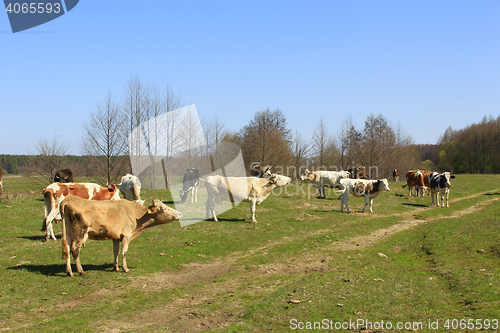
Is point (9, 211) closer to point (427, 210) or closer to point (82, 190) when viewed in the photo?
point (82, 190)

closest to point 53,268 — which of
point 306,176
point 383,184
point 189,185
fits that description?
point 189,185

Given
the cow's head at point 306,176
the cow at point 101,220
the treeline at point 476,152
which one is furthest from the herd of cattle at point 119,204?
the treeline at point 476,152

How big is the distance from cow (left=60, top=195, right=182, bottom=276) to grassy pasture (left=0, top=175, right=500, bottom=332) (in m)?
0.90

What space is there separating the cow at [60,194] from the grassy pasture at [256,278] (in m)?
0.97

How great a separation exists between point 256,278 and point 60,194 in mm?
8872

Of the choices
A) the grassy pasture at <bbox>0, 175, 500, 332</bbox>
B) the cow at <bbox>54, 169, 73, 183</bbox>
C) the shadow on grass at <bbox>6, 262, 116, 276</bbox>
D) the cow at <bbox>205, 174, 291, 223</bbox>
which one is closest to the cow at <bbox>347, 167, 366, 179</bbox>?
the grassy pasture at <bbox>0, 175, 500, 332</bbox>

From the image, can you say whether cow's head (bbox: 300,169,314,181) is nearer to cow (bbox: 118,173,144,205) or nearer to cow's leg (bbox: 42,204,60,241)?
cow (bbox: 118,173,144,205)

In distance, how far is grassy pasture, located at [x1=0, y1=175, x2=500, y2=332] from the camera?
696 centimetres

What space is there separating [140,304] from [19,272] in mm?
4099

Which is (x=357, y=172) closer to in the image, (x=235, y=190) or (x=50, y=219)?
(x=235, y=190)

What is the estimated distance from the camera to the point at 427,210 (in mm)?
24906

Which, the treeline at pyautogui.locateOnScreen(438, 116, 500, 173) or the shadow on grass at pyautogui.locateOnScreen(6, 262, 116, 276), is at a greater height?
the treeline at pyautogui.locateOnScreen(438, 116, 500, 173)

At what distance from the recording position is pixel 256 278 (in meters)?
10.3

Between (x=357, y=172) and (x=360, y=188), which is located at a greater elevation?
(x=357, y=172)
